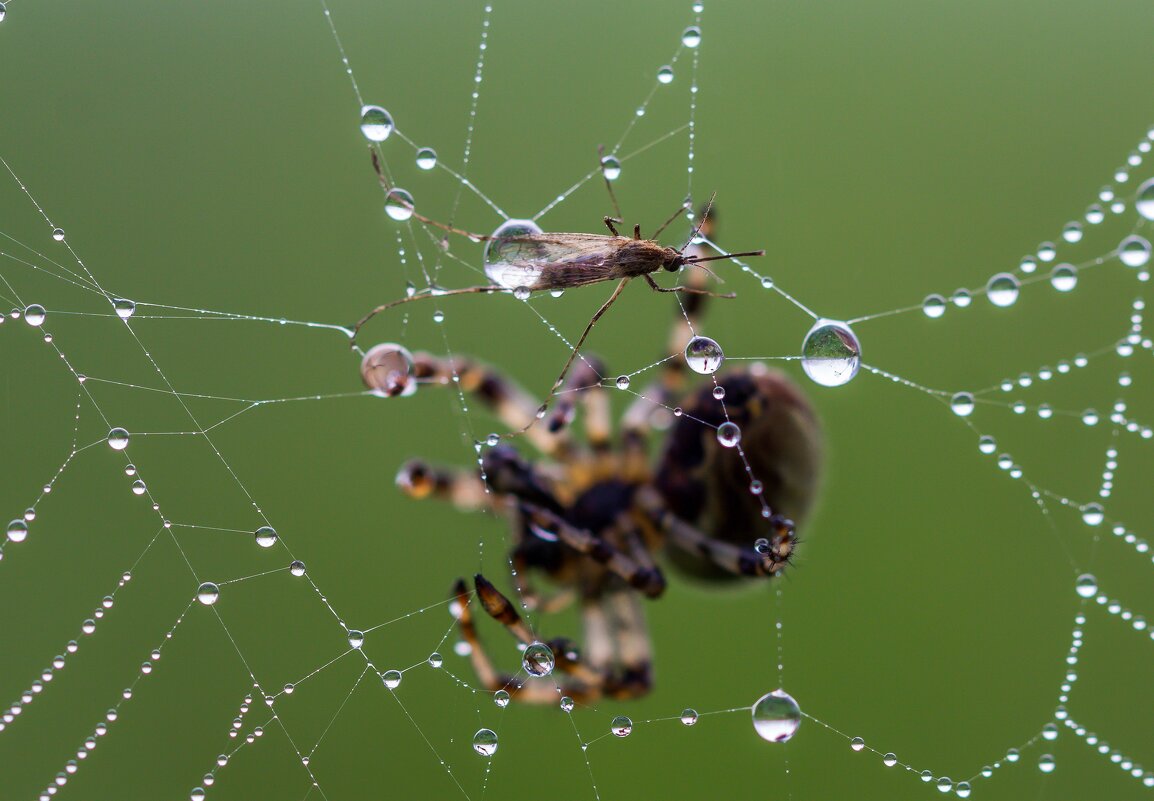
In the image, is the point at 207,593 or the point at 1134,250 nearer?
the point at 207,593

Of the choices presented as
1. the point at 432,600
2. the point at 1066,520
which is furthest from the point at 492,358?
the point at 1066,520

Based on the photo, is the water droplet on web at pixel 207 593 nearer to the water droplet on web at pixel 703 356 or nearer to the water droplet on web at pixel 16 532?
the water droplet on web at pixel 16 532

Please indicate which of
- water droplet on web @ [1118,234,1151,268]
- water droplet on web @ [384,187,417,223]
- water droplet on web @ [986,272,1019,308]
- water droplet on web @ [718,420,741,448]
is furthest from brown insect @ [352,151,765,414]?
water droplet on web @ [1118,234,1151,268]

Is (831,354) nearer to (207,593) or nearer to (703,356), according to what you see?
(703,356)

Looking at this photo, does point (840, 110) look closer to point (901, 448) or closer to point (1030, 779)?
point (901, 448)

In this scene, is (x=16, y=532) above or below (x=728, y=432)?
below

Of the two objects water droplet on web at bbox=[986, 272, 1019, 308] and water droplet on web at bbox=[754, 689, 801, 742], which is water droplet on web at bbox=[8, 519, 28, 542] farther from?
water droplet on web at bbox=[986, 272, 1019, 308]

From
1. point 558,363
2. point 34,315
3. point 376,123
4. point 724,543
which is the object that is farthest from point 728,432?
point 558,363
